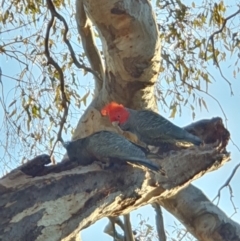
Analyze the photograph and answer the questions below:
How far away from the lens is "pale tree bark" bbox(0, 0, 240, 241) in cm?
217

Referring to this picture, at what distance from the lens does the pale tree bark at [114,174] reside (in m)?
2.17

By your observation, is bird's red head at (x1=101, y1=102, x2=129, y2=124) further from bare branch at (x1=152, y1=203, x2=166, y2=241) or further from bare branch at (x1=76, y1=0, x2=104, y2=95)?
bare branch at (x1=152, y1=203, x2=166, y2=241)

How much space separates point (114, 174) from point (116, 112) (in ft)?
2.69

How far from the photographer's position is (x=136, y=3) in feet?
9.86

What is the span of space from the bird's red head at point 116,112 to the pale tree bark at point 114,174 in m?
0.09

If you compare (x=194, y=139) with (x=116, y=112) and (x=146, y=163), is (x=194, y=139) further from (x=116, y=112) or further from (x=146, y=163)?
(x=116, y=112)

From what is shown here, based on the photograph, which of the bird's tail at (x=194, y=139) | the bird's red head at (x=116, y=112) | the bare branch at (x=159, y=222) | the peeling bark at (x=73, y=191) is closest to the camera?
the peeling bark at (x=73, y=191)

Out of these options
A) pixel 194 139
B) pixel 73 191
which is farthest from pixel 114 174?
pixel 194 139

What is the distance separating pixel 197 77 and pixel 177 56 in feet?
0.78

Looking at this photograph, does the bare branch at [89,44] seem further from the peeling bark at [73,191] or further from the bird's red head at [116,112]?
the peeling bark at [73,191]

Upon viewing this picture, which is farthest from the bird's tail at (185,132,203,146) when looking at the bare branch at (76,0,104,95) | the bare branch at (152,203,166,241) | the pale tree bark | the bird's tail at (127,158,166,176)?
the bare branch at (76,0,104,95)

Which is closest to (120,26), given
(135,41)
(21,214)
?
(135,41)

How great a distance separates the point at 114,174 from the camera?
8.13 feet

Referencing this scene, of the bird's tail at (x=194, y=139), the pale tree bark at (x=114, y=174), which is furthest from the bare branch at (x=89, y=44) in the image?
the bird's tail at (x=194, y=139)
